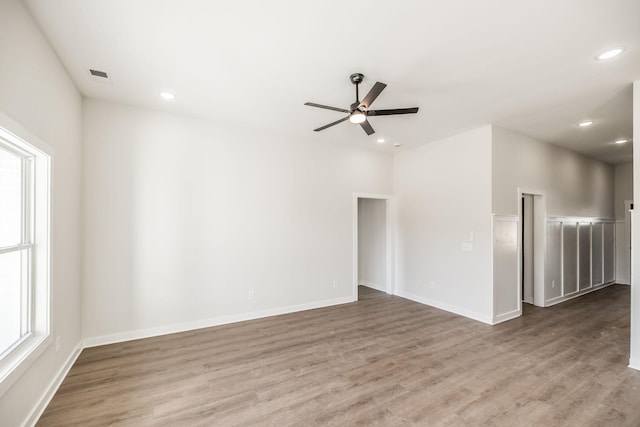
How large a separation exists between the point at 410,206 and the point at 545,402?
12.2 ft

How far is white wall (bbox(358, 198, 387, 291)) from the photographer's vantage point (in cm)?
626

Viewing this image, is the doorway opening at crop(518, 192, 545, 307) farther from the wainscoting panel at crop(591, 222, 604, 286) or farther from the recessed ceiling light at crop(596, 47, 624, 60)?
the recessed ceiling light at crop(596, 47, 624, 60)

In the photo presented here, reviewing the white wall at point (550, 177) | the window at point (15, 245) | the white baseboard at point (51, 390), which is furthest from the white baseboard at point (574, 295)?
the window at point (15, 245)

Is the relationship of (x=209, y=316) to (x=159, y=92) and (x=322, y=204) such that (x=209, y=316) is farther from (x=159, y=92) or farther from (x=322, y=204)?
(x=159, y=92)

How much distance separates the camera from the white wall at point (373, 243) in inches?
246

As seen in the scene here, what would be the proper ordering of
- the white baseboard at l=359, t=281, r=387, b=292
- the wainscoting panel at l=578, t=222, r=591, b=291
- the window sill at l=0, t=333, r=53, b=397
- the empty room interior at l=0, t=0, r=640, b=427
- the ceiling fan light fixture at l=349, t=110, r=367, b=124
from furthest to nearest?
the white baseboard at l=359, t=281, r=387, b=292
the wainscoting panel at l=578, t=222, r=591, b=291
the ceiling fan light fixture at l=349, t=110, r=367, b=124
the empty room interior at l=0, t=0, r=640, b=427
the window sill at l=0, t=333, r=53, b=397

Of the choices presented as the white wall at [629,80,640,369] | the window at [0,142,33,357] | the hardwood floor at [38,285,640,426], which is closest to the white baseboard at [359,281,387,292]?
the hardwood floor at [38,285,640,426]

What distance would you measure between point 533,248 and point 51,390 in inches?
274

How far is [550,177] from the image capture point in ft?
17.1

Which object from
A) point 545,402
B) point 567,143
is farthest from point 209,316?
point 567,143

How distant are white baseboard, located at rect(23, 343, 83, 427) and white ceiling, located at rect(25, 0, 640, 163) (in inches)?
116

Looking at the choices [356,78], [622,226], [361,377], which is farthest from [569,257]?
[356,78]

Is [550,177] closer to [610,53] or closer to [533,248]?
[533,248]

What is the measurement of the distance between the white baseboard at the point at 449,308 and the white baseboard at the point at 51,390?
513 centimetres
